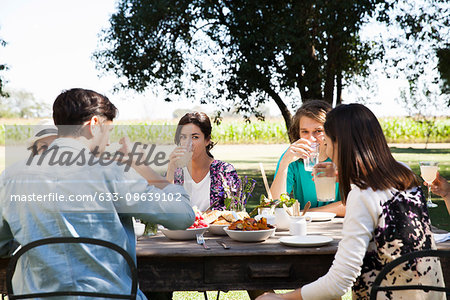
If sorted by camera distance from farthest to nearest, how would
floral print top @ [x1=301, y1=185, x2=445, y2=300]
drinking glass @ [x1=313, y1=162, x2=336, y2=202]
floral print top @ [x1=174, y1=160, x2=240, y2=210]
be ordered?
floral print top @ [x1=174, y1=160, x2=240, y2=210] < drinking glass @ [x1=313, y1=162, x2=336, y2=202] < floral print top @ [x1=301, y1=185, x2=445, y2=300]

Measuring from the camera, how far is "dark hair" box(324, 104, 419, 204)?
1.94 meters

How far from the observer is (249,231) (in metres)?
2.46

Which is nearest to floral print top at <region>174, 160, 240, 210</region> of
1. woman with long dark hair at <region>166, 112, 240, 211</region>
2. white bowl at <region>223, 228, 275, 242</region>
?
woman with long dark hair at <region>166, 112, 240, 211</region>

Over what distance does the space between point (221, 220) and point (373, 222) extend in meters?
1.11

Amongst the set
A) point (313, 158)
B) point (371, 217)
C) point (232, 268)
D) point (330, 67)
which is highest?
point (330, 67)

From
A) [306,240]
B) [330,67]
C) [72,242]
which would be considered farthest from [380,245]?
[330,67]

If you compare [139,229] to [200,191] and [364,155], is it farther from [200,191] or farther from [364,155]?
[364,155]

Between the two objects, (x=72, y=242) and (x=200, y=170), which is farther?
(x=200, y=170)

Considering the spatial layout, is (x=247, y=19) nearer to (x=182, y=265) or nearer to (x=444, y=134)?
(x=182, y=265)

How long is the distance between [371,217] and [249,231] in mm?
736

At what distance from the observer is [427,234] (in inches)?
78.9

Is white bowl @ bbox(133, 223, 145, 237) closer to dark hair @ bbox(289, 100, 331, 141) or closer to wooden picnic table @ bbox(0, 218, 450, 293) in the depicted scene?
wooden picnic table @ bbox(0, 218, 450, 293)

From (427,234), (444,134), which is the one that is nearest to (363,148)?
(427,234)

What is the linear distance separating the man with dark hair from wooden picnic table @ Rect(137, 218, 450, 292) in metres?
0.39
